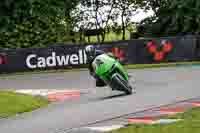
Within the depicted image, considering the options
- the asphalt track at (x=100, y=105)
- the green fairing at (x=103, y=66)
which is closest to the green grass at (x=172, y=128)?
the asphalt track at (x=100, y=105)

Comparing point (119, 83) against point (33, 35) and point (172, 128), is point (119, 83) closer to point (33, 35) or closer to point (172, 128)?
point (172, 128)

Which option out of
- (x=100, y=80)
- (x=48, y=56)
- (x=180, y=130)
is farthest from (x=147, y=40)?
(x=180, y=130)

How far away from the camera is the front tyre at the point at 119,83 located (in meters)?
16.7

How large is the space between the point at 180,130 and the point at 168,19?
36.1 metres

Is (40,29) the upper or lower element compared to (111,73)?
upper

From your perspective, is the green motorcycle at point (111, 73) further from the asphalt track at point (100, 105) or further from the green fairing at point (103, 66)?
the asphalt track at point (100, 105)

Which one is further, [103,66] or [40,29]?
[40,29]

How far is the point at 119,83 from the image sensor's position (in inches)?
658

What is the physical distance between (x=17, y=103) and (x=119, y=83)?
2.73 metres

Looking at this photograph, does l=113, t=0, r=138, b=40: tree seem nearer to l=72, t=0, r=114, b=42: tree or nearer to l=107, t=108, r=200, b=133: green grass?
l=72, t=0, r=114, b=42: tree

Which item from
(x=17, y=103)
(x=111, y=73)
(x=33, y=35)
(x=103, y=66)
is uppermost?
(x=103, y=66)

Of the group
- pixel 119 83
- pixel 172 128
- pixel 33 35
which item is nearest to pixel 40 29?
pixel 33 35

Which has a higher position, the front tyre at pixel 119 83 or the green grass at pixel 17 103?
the front tyre at pixel 119 83

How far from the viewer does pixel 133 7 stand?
6012 cm
